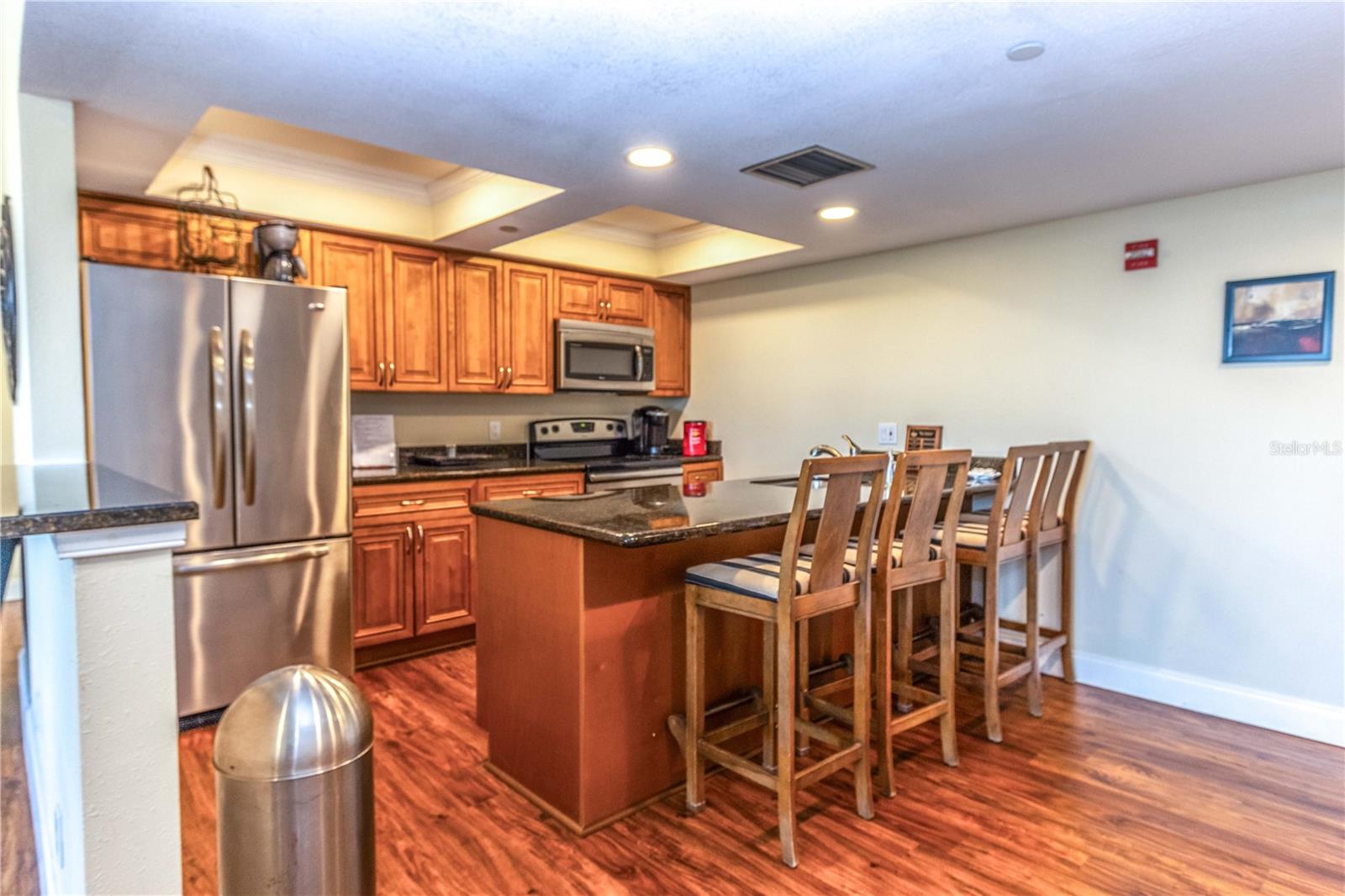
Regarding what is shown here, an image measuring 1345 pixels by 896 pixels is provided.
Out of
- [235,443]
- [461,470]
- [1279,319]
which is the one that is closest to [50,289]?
[235,443]

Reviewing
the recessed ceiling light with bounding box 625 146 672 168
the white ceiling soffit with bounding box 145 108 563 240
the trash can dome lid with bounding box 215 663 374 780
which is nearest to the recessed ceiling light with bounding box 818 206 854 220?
the recessed ceiling light with bounding box 625 146 672 168

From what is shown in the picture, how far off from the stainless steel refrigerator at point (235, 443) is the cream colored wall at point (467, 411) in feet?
2.97

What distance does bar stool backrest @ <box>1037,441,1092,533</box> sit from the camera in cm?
302

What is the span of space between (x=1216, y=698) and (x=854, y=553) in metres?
1.90

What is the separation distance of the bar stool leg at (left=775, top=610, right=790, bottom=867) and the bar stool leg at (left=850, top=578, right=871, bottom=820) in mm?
302

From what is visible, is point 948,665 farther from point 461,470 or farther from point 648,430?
point 648,430

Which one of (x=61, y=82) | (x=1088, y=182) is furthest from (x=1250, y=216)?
(x=61, y=82)

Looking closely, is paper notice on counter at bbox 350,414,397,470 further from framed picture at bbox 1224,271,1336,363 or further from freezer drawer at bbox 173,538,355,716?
framed picture at bbox 1224,271,1336,363

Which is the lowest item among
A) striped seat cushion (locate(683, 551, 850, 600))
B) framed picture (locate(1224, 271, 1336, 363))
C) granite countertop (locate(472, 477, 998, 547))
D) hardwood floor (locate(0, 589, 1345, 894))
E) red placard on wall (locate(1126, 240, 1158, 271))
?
hardwood floor (locate(0, 589, 1345, 894))

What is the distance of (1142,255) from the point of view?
10.3ft

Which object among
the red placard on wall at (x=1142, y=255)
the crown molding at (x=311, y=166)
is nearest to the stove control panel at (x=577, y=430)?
the crown molding at (x=311, y=166)

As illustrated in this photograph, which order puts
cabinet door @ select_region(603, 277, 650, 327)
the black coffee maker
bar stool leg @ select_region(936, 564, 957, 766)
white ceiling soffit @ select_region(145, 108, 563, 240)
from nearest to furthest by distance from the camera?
bar stool leg @ select_region(936, 564, 957, 766) → white ceiling soffit @ select_region(145, 108, 563, 240) → cabinet door @ select_region(603, 277, 650, 327) → the black coffee maker

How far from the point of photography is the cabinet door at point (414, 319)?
12.3ft

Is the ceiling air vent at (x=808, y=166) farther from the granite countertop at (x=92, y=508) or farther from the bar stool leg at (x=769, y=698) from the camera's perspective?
the granite countertop at (x=92, y=508)
